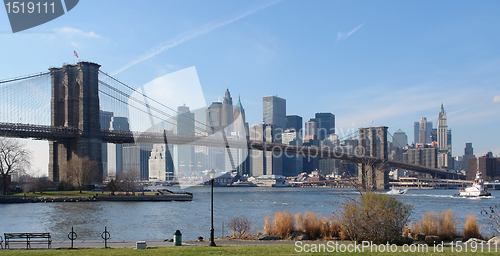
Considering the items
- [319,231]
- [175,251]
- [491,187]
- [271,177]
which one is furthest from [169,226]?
[271,177]

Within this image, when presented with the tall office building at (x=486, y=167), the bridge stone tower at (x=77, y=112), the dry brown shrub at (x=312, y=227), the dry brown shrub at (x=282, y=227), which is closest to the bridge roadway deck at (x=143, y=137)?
the bridge stone tower at (x=77, y=112)

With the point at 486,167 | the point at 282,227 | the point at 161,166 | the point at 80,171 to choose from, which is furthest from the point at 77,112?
the point at 486,167

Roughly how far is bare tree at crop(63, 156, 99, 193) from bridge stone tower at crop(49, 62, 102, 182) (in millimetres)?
1611

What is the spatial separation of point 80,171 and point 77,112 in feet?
33.0

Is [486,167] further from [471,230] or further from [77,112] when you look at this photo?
[471,230]

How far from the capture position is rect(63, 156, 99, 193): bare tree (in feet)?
201

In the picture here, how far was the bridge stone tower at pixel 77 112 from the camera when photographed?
6494 centimetres

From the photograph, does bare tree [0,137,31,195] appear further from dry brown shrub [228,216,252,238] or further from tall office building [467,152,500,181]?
tall office building [467,152,500,181]

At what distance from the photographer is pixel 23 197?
179ft

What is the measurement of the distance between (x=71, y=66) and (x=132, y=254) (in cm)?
5951

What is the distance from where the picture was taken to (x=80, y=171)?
61.2 metres

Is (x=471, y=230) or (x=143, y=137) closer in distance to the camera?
(x=471, y=230)

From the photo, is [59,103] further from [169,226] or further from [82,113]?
[169,226]

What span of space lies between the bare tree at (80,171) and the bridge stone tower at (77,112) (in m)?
1.61
